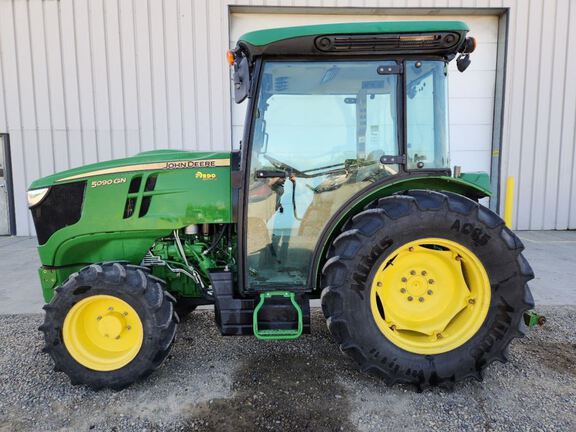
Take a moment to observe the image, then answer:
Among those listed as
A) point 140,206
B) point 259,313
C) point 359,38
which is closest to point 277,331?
point 259,313

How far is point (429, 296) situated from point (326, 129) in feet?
3.98

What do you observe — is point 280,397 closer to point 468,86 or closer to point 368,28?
point 368,28

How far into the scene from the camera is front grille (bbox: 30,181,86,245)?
2.68 metres

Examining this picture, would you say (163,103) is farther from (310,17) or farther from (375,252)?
(375,252)

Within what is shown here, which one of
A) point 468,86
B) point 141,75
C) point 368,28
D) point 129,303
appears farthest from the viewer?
point 468,86

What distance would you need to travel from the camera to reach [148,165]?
2.64m

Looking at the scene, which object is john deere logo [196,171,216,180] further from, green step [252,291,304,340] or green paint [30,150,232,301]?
green step [252,291,304,340]

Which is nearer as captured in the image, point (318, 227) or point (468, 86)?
point (318, 227)

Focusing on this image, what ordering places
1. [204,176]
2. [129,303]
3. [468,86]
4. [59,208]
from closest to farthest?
[129,303] → [204,176] → [59,208] → [468,86]

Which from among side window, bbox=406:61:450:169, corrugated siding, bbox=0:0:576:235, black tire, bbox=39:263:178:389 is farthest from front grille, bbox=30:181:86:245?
corrugated siding, bbox=0:0:576:235

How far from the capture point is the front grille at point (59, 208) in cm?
268

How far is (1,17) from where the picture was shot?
22.5 feet

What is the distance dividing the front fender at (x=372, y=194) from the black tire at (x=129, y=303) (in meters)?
0.94

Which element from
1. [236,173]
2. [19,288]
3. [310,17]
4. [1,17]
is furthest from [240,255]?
[1,17]
